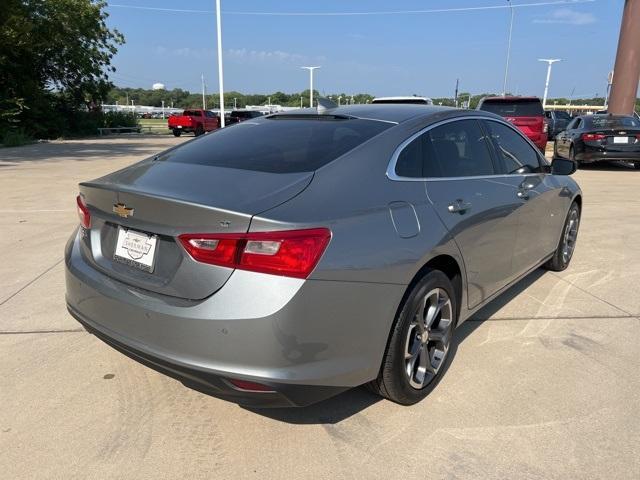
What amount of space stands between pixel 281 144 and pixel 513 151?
6.78 ft

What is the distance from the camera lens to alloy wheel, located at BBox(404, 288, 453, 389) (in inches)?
112

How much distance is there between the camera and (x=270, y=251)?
7.14ft

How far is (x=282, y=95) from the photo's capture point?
313ft

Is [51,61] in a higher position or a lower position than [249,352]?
higher

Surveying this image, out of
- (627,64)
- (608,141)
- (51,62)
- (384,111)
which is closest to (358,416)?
(384,111)

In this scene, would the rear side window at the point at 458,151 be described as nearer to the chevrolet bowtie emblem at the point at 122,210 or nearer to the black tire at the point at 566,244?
the chevrolet bowtie emblem at the point at 122,210

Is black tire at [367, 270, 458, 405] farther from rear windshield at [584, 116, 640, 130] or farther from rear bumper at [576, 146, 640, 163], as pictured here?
rear windshield at [584, 116, 640, 130]

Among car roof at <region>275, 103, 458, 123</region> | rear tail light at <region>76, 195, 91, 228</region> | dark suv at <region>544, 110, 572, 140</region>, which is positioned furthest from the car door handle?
dark suv at <region>544, 110, 572, 140</region>

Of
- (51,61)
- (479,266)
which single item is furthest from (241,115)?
(479,266)

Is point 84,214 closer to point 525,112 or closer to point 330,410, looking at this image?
point 330,410

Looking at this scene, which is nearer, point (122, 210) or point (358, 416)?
point (122, 210)

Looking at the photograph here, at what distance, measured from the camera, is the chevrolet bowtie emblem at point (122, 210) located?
2.54 meters

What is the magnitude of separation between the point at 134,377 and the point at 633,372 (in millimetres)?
3104

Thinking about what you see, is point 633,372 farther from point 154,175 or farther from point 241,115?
point 241,115
